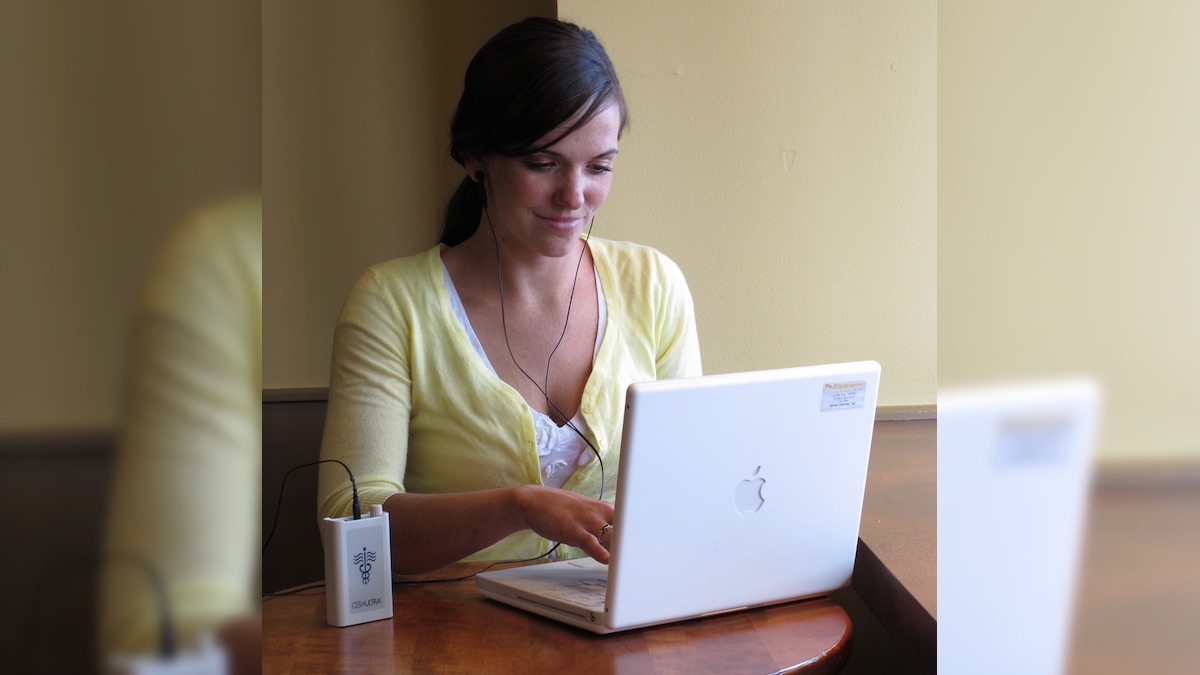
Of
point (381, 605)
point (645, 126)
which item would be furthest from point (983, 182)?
point (645, 126)

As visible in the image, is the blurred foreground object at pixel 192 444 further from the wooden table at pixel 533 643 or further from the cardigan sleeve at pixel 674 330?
the cardigan sleeve at pixel 674 330

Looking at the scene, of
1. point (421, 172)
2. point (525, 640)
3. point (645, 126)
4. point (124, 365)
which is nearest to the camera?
point (124, 365)

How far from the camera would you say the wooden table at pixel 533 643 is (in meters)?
1.08

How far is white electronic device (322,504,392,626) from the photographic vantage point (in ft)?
3.82

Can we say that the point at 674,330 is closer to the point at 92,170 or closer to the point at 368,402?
the point at 368,402

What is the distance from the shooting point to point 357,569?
1.20 meters

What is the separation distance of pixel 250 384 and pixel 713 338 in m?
2.00

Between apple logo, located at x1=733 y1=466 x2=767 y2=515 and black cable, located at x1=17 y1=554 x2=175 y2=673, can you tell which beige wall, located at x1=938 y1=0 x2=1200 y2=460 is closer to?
black cable, located at x1=17 y1=554 x2=175 y2=673

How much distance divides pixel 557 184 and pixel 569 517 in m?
0.60

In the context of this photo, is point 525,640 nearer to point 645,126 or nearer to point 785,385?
point 785,385

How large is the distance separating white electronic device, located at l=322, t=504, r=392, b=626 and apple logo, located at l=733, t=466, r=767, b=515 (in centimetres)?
40

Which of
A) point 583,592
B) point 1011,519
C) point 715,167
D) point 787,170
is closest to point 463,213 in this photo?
point 715,167

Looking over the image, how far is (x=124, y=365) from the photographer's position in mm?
70

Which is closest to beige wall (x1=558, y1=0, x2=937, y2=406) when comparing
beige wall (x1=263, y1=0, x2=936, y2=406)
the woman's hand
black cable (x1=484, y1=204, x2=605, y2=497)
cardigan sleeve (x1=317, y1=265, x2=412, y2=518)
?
beige wall (x1=263, y1=0, x2=936, y2=406)
